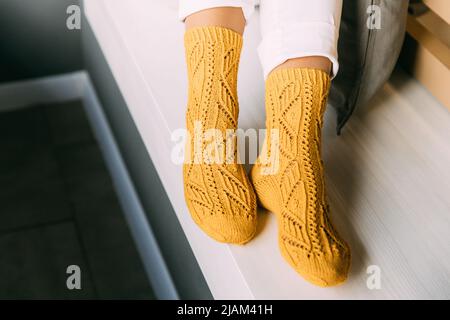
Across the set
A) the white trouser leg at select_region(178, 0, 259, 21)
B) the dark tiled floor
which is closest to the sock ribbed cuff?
the white trouser leg at select_region(178, 0, 259, 21)

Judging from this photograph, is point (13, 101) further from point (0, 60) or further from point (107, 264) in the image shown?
point (107, 264)

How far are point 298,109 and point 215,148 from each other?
0.12 m

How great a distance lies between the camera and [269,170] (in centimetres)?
78

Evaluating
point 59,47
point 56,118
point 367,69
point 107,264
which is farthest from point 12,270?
point 367,69

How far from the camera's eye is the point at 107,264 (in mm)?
1281

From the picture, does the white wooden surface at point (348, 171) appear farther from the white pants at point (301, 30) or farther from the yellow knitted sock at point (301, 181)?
the white pants at point (301, 30)

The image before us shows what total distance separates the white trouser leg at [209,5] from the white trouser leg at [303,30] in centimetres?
5

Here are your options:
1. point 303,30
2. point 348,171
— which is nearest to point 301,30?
point 303,30

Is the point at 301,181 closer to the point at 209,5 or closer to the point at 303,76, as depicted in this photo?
the point at 303,76

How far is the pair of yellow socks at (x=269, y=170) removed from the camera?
711 mm

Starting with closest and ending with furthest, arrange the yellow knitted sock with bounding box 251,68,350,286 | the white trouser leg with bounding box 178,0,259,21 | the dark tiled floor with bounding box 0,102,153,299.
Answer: the yellow knitted sock with bounding box 251,68,350,286
the white trouser leg with bounding box 178,0,259,21
the dark tiled floor with bounding box 0,102,153,299

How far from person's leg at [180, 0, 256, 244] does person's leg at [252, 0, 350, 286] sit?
4cm

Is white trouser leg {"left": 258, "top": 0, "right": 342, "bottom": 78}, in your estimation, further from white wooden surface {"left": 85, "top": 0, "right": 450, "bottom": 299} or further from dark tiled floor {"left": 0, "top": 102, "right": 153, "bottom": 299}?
dark tiled floor {"left": 0, "top": 102, "right": 153, "bottom": 299}

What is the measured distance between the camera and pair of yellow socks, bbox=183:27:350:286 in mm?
711
